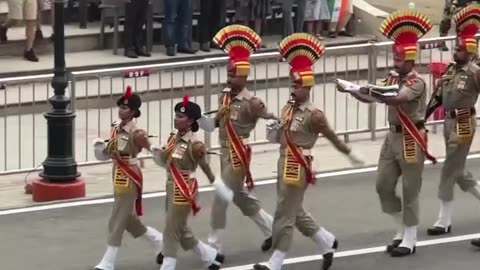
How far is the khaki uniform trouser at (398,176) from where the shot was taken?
13.8 m

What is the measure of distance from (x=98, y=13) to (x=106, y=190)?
27.8ft

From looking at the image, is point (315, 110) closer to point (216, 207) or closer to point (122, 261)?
point (216, 207)

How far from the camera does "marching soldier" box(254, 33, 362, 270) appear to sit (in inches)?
510

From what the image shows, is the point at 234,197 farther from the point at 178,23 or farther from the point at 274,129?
the point at 178,23

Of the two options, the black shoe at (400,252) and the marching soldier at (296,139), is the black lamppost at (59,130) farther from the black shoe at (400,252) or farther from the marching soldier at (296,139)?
the black shoe at (400,252)

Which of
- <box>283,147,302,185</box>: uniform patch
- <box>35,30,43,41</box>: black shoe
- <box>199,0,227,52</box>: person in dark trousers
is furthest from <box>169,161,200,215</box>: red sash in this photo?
<box>199,0,227,52</box>: person in dark trousers

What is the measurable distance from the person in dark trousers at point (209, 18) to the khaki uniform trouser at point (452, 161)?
9.90 metres

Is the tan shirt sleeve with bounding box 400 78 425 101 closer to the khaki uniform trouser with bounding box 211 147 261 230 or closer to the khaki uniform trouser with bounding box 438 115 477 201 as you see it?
the khaki uniform trouser with bounding box 438 115 477 201

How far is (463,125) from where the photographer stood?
14.5m

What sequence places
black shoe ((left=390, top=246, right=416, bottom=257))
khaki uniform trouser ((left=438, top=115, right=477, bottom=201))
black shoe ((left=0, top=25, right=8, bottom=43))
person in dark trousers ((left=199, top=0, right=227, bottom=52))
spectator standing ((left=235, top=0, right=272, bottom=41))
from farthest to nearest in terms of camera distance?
spectator standing ((left=235, top=0, right=272, bottom=41)) → person in dark trousers ((left=199, top=0, right=227, bottom=52)) → black shoe ((left=0, top=25, right=8, bottom=43)) → khaki uniform trouser ((left=438, top=115, right=477, bottom=201)) → black shoe ((left=390, top=246, right=416, bottom=257))

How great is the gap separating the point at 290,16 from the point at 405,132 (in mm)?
11684

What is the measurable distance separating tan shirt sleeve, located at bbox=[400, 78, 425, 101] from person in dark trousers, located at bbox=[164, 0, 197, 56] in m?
10.2

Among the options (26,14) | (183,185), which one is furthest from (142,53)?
(183,185)

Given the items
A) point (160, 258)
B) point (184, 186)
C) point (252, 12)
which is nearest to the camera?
point (184, 186)
